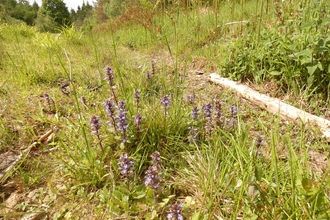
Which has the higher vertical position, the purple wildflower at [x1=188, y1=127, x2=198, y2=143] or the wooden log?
the purple wildflower at [x1=188, y1=127, x2=198, y2=143]

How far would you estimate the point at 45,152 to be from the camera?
1.61 meters

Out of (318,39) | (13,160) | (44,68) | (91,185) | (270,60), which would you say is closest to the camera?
(91,185)

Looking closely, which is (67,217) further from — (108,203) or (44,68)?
(44,68)

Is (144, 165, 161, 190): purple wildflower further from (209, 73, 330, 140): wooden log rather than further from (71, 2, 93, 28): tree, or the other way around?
(71, 2, 93, 28): tree

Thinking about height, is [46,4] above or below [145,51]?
above

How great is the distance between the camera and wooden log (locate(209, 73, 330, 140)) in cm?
174

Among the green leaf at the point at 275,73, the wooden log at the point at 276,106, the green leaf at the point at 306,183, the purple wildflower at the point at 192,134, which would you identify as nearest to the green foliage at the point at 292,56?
the green leaf at the point at 275,73

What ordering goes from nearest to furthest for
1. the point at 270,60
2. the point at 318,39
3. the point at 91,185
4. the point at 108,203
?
the point at 108,203 → the point at 91,185 → the point at 318,39 → the point at 270,60

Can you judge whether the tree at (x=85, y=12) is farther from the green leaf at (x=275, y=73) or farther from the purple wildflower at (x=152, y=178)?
the green leaf at (x=275, y=73)

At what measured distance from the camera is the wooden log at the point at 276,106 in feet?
5.69

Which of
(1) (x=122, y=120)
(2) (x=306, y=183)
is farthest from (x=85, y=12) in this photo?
(2) (x=306, y=183)

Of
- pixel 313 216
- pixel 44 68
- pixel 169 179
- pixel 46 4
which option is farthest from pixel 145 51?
pixel 46 4

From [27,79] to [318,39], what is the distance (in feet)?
11.0

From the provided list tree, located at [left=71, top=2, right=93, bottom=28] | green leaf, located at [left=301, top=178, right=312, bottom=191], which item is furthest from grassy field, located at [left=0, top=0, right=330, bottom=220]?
tree, located at [left=71, top=2, right=93, bottom=28]
